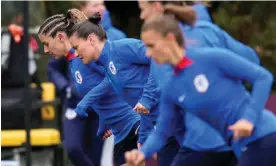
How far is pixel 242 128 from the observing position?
16.5 ft

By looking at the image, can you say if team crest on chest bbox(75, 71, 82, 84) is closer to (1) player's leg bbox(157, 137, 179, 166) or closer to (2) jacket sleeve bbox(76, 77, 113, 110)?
(2) jacket sleeve bbox(76, 77, 113, 110)

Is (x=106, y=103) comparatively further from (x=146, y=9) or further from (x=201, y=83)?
(x=201, y=83)

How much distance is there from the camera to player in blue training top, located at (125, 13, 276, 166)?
16.9 feet

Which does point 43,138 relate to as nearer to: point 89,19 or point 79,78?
point 79,78

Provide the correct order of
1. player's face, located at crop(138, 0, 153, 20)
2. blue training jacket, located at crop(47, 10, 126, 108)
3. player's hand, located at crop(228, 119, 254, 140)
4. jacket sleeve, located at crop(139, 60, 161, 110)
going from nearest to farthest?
player's hand, located at crop(228, 119, 254, 140)
player's face, located at crop(138, 0, 153, 20)
jacket sleeve, located at crop(139, 60, 161, 110)
blue training jacket, located at crop(47, 10, 126, 108)

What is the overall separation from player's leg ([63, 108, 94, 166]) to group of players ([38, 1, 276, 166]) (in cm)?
164

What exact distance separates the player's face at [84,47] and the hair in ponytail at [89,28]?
0.12ft

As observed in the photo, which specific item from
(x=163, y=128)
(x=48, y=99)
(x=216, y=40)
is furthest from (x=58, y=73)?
(x=163, y=128)

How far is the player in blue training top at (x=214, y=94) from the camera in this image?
515cm

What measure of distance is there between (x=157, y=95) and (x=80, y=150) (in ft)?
9.25

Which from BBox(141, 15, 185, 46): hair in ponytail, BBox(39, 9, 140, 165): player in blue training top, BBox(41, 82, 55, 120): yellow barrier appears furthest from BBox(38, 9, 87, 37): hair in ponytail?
BBox(41, 82, 55, 120): yellow barrier

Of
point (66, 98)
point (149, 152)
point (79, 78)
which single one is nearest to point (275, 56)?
point (66, 98)

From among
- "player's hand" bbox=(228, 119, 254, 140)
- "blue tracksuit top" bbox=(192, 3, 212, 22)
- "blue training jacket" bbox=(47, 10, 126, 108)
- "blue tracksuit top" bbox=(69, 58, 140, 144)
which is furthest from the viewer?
"blue training jacket" bbox=(47, 10, 126, 108)

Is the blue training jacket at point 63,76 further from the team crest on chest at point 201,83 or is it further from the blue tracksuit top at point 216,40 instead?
the team crest on chest at point 201,83
